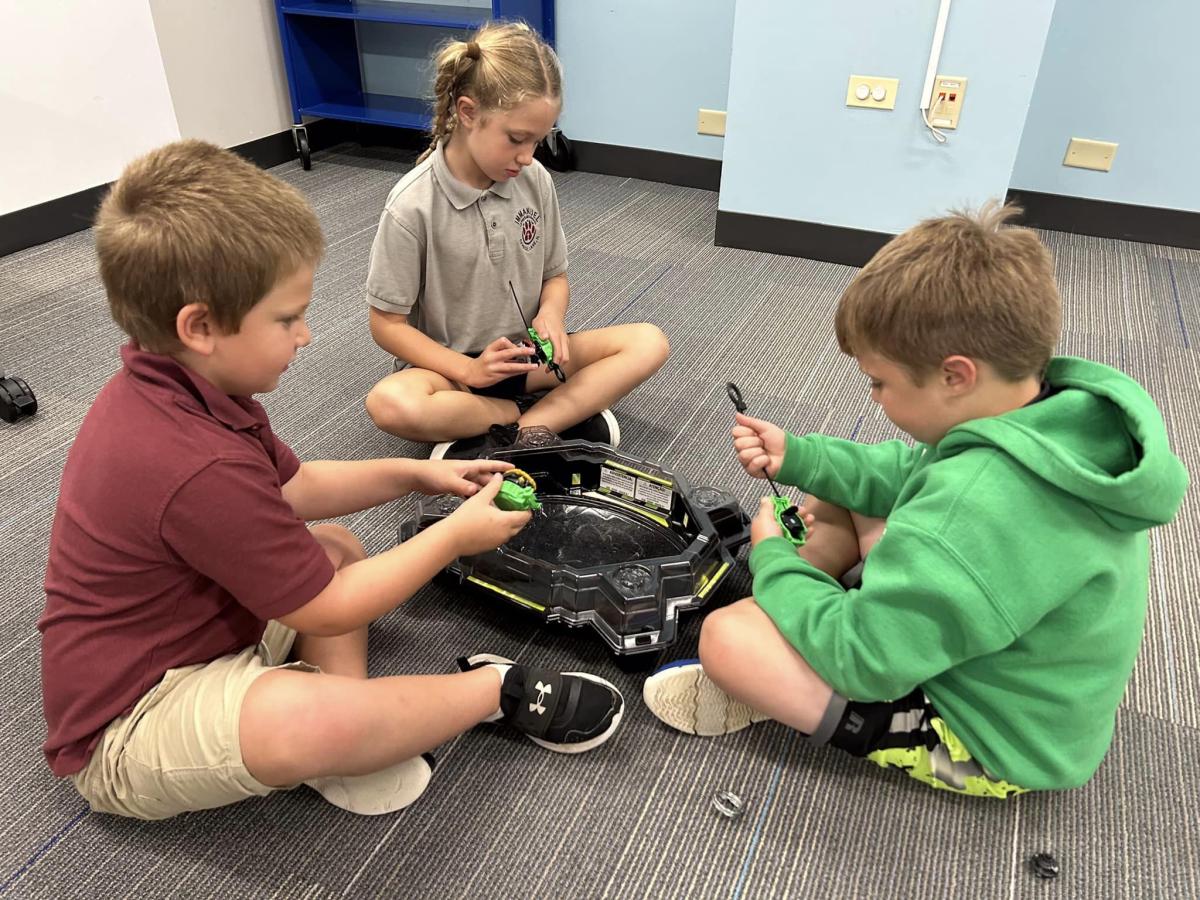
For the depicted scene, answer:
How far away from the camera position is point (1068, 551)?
0.71 metres

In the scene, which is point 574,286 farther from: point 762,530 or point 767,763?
point 767,763

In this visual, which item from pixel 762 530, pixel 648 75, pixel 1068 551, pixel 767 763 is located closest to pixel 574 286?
pixel 648 75

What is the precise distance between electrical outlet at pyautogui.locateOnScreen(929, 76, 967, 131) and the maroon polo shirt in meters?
1.80

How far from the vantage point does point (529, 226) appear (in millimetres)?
1400

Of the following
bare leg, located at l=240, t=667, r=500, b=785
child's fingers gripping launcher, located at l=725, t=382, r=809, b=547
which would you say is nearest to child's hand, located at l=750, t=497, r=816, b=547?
child's fingers gripping launcher, located at l=725, t=382, r=809, b=547

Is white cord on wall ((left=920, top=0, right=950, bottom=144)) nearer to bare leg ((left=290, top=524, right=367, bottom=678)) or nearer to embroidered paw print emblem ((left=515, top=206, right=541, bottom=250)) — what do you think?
embroidered paw print emblem ((left=515, top=206, right=541, bottom=250))

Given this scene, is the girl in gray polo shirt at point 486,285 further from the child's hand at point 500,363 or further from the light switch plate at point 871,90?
the light switch plate at point 871,90

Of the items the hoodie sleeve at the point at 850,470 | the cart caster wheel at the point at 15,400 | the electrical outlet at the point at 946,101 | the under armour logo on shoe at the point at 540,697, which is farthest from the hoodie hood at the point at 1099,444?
the cart caster wheel at the point at 15,400

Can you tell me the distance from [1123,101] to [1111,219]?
1.06 ft

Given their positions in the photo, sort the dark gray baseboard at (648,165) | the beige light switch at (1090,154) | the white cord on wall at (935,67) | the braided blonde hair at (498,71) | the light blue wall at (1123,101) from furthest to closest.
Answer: the dark gray baseboard at (648,165)
the beige light switch at (1090,154)
the light blue wall at (1123,101)
the white cord on wall at (935,67)
the braided blonde hair at (498,71)

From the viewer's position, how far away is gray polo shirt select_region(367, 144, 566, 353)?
129 centimetres

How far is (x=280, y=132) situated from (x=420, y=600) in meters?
2.34

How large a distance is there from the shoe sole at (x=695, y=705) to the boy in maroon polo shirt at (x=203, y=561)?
0.24m

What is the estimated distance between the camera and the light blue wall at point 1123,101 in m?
2.13
